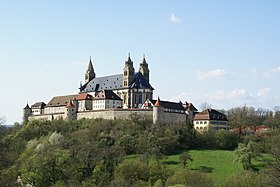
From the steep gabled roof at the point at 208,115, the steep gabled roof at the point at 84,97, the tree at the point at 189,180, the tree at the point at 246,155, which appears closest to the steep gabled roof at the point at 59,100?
the steep gabled roof at the point at 84,97

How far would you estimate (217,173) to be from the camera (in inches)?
2648

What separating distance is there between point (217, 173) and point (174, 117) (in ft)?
79.8

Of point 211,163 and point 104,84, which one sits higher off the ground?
point 104,84

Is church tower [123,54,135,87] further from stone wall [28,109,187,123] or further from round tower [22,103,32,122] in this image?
round tower [22,103,32,122]

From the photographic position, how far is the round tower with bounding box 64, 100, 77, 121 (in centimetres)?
9718

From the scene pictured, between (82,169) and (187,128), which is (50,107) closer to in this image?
(187,128)

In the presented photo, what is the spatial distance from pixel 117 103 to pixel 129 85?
16.7 feet

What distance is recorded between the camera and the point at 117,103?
96.8m

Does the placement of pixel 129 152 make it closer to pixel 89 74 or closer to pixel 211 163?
pixel 211 163

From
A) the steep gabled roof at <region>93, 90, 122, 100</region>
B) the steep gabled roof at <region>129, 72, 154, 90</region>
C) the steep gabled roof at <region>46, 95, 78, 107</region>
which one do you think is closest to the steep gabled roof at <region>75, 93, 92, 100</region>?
the steep gabled roof at <region>93, 90, 122, 100</region>

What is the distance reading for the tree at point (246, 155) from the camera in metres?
70.0

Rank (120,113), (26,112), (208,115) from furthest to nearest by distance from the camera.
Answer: (26,112)
(208,115)
(120,113)

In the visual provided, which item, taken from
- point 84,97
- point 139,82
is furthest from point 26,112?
point 139,82

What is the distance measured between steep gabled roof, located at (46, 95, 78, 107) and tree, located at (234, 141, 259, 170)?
4290 centimetres
